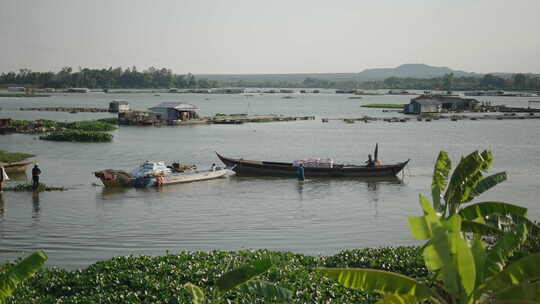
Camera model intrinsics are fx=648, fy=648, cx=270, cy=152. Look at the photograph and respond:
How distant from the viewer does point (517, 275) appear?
7.63 m

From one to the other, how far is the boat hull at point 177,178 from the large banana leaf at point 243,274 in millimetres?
22906

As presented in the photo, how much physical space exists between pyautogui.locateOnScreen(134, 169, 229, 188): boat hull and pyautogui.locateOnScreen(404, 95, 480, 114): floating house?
65892mm

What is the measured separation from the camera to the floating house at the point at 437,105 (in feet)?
315

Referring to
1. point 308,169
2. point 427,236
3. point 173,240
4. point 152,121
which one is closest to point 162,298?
point 427,236

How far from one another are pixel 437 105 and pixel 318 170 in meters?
68.0

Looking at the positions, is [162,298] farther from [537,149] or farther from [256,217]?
[537,149]

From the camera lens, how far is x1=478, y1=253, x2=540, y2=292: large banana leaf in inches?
292

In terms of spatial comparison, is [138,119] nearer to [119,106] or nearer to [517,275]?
[119,106]

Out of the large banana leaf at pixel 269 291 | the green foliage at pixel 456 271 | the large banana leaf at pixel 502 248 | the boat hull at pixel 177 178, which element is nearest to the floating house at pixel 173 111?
the boat hull at pixel 177 178

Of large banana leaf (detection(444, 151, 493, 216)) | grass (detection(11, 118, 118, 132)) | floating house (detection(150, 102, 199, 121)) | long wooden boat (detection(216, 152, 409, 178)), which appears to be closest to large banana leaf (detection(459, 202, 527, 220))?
large banana leaf (detection(444, 151, 493, 216))

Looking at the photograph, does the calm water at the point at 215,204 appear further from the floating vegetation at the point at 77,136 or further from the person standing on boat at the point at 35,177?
the floating vegetation at the point at 77,136

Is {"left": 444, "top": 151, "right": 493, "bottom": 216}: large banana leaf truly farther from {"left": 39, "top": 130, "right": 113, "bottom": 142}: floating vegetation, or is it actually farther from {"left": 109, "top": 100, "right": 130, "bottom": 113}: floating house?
{"left": 109, "top": 100, "right": 130, "bottom": 113}: floating house

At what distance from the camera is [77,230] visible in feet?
71.9

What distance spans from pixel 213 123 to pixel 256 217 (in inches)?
2097
